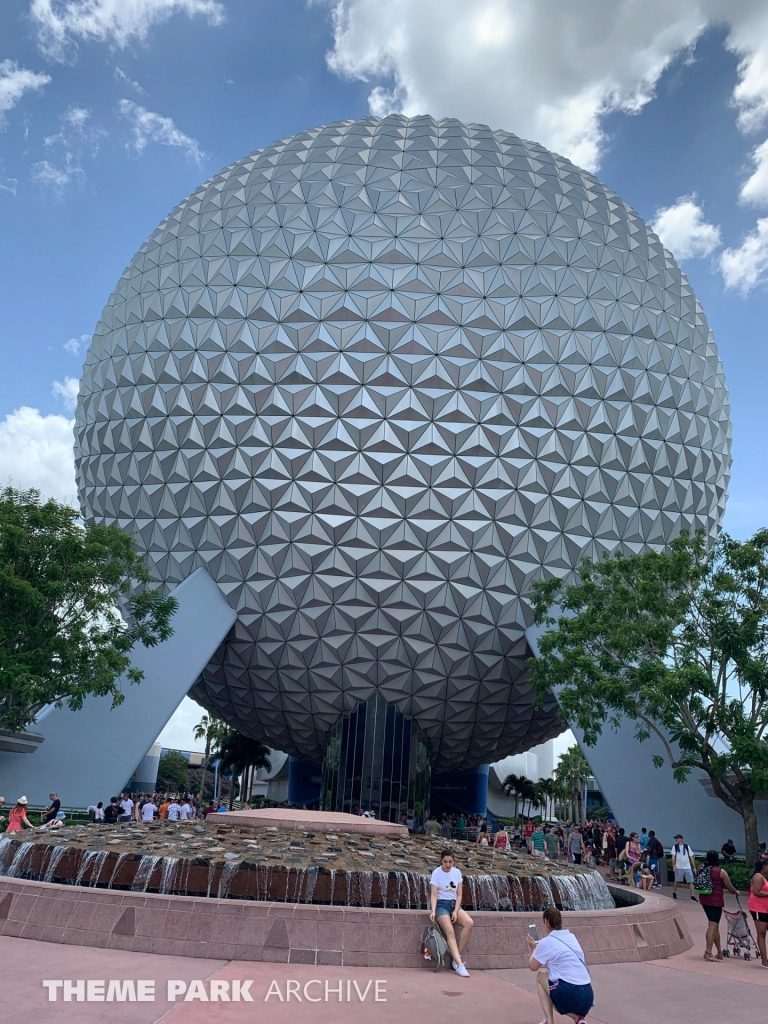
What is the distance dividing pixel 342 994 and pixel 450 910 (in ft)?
6.07

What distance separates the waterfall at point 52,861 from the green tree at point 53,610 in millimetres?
8700

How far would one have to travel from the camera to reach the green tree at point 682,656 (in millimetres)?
18453

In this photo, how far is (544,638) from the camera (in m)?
21.1

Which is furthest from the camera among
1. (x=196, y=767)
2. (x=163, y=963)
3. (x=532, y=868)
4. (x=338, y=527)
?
(x=196, y=767)

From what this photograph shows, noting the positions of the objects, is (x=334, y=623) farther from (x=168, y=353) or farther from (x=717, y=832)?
(x=717, y=832)

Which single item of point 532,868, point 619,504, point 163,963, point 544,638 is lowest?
point 163,963

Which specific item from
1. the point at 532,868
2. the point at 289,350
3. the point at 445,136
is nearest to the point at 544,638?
the point at 532,868

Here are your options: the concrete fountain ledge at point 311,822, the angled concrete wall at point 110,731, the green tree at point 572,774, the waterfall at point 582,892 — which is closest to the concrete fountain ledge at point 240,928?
the waterfall at point 582,892

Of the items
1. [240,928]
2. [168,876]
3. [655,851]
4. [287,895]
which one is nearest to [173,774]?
[655,851]

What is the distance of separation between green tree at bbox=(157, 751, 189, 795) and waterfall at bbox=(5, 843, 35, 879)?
3060 inches

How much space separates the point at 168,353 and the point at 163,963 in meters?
20.8

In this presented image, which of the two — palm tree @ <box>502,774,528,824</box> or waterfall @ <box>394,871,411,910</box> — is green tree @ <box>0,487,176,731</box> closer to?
waterfall @ <box>394,871,411,910</box>

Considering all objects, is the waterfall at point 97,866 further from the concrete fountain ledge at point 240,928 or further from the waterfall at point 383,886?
the waterfall at point 383,886

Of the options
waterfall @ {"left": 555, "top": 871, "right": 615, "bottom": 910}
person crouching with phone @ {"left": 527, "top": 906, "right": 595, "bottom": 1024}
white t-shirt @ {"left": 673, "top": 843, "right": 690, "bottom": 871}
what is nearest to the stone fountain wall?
waterfall @ {"left": 555, "top": 871, "right": 615, "bottom": 910}
